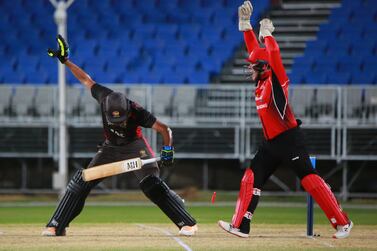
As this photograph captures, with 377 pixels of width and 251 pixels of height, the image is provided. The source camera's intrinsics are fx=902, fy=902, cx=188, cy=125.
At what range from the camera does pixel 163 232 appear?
1368 cm

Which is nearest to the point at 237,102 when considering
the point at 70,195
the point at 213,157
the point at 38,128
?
the point at 213,157

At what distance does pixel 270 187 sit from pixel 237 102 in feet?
9.57

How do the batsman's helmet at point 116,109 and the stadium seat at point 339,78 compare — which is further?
the stadium seat at point 339,78

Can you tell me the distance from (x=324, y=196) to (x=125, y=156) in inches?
113

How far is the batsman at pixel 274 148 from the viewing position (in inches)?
460

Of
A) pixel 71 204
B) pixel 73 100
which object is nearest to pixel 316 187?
pixel 71 204

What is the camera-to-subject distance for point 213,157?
23.4 meters

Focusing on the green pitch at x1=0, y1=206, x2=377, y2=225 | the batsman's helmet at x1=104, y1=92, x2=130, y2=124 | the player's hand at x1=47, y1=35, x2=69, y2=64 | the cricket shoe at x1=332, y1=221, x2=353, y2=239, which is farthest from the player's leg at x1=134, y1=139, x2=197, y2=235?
the green pitch at x1=0, y1=206, x2=377, y2=225

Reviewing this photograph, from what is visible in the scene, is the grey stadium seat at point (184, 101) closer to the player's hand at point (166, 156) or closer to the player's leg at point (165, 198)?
the player's leg at point (165, 198)

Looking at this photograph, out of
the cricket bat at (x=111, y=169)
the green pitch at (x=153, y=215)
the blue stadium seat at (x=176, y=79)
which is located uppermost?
the blue stadium seat at (x=176, y=79)

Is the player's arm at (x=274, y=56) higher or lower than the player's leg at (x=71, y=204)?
higher

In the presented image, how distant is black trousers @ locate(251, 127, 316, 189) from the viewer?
1173 cm

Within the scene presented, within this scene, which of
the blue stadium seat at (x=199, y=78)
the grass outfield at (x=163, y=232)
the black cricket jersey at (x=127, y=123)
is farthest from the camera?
the blue stadium seat at (x=199, y=78)

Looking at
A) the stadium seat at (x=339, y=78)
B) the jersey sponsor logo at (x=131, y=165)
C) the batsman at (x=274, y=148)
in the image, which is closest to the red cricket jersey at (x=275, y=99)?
the batsman at (x=274, y=148)
